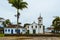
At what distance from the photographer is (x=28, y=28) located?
8350 cm

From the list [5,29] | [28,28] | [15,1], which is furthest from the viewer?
[28,28]

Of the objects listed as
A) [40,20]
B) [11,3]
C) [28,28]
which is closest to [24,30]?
[28,28]

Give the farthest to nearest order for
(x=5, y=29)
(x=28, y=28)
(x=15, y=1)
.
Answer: (x=28, y=28), (x=5, y=29), (x=15, y=1)

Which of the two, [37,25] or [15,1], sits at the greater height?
[15,1]

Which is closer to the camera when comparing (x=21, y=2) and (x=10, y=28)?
(x=21, y=2)

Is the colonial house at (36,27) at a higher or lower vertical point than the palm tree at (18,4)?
lower

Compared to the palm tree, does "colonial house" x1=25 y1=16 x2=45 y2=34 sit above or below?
below

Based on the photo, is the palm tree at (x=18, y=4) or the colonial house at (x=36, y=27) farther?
the colonial house at (x=36, y=27)

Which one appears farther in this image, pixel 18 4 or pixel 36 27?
pixel 36 27

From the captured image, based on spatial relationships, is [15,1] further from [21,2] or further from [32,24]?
[32,24]

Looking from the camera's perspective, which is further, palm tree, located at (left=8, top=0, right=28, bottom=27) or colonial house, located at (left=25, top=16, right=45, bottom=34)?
colonial house, located at (left=25, top=16, right=45, bottom=34)

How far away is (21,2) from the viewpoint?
5481cm

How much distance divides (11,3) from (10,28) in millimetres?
25244

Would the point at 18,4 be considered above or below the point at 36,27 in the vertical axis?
above
